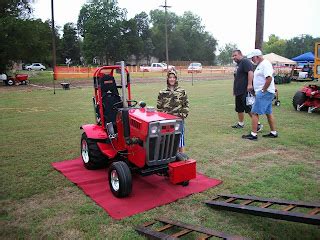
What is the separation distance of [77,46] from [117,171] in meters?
77.2

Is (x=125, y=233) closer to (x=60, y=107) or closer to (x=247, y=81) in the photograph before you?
(x=247, y=81)

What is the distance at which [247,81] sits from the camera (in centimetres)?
788

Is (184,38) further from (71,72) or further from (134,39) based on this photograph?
(71,72)

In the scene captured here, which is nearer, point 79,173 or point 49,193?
point 49,193

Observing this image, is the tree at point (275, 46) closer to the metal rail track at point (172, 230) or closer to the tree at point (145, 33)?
the tree at point (145, 33)

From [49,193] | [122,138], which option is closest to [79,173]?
[49,193]

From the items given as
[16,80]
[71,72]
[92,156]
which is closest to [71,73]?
[71,72]

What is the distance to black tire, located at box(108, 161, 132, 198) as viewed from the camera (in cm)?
417

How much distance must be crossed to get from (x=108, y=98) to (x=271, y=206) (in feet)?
9.30

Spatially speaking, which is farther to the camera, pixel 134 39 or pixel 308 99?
pixel 134 39

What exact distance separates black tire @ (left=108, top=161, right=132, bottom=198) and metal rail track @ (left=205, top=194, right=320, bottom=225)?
3.35 feet

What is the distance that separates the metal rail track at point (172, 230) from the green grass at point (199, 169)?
132 millimetres

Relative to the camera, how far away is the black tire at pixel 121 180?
417 cm

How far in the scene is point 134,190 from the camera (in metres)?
4.60
